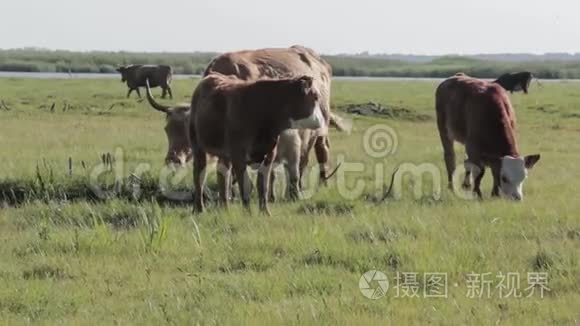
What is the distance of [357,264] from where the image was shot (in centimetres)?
727

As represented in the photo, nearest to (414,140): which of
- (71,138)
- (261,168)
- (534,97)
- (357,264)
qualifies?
(71,138)

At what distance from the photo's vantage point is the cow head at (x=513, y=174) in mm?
10633

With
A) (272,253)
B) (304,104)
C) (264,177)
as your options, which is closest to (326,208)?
(264,177)

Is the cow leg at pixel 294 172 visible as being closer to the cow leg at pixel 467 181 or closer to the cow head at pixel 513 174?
the cow head at pixel 513 174

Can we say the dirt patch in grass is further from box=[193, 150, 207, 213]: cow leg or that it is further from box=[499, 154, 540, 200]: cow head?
box=[499, 154, 540, 200]: cow head

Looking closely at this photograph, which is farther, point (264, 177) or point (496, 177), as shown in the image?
point (496, 177)

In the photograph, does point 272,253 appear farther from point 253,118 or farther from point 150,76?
point 150,76

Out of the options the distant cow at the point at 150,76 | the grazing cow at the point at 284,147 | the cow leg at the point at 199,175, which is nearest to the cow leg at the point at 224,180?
the cow leg at the point at 199,175

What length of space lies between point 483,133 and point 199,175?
3.52 metres

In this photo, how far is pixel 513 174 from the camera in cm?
1066

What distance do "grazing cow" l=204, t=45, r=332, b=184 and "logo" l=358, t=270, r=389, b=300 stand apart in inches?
125

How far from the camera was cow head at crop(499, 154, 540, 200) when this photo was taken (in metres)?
10.6

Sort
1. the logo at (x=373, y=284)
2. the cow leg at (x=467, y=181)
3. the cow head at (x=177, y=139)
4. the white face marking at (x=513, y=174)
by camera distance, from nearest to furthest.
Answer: the logo at (x=373, y=284) < the white face marking at (x=513, y=174) < the cow head at (x=177, y=139) < the cow leg at (x=467, y=181)

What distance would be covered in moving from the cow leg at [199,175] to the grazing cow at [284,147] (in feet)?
Result: 1.85
